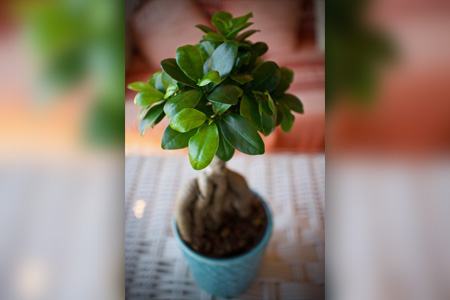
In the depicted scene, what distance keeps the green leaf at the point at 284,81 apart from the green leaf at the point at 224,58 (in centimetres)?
15

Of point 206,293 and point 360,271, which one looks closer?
point 360,271

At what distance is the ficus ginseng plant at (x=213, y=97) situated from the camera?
1.71 ft

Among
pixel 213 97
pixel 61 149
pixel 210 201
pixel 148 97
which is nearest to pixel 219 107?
pixel 213 97

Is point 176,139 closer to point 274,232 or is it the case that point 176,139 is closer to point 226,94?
point 226,94

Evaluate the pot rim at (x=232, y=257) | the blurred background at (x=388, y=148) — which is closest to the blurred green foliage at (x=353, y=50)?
the blurred background at (x=388, y=148)

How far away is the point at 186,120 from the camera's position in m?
0.52

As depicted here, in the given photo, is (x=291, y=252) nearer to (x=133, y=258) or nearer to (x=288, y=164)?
(x=288, y=164)

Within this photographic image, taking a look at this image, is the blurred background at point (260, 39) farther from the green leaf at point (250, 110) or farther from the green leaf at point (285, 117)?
the green leaf at point (250, 110)

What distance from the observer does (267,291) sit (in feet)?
2.69

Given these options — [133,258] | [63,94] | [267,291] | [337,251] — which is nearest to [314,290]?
[267,291]

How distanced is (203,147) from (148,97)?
14cm

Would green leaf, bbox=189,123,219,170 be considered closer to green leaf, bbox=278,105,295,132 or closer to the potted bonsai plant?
the potted bonsai plant

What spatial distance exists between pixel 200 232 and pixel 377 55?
0.49 metres

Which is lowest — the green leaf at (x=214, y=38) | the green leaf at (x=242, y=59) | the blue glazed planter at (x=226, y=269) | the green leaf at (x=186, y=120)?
the blue glazed planter at (x=226, y=269)
